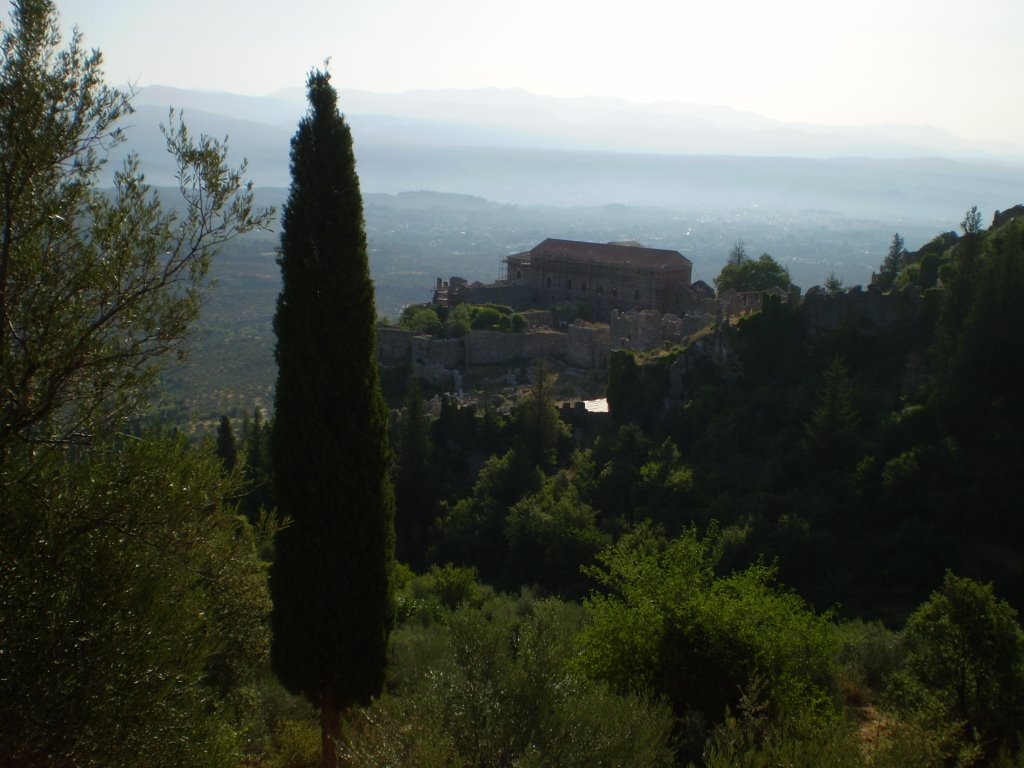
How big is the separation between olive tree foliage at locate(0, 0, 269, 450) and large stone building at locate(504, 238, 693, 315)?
31.5 m

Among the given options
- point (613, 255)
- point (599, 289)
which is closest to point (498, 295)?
point (599, 289)

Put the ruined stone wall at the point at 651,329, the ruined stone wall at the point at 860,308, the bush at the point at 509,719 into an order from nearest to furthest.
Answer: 1. the bush at the point at 509,719
2. the ruined stone wall at the point at 860,308
3. the ruined stone wall at the point at 651,329

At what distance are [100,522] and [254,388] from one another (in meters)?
49.9

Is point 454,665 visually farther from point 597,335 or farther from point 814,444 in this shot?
point 597,335

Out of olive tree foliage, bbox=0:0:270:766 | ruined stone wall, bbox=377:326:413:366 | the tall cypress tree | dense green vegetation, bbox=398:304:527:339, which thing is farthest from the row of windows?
olive tree foliage, bbox=0:0:270:766

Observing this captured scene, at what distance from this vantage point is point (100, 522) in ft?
21.0

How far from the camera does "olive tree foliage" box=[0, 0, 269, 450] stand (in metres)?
6.50

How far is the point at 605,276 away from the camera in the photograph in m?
39.5

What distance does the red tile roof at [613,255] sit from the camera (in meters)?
38.6

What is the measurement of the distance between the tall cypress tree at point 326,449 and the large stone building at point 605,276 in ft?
95.4

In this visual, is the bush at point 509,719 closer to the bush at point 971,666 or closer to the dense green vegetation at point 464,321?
the bush at point 971,666

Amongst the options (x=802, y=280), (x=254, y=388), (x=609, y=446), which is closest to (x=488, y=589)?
(x=609, y=446)

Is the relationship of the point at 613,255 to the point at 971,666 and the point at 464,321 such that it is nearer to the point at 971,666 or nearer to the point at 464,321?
the point at 464,321

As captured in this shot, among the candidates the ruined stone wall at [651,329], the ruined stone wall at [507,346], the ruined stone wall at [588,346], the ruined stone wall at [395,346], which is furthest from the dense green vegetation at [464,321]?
the ruined stone wall at [651,329]
